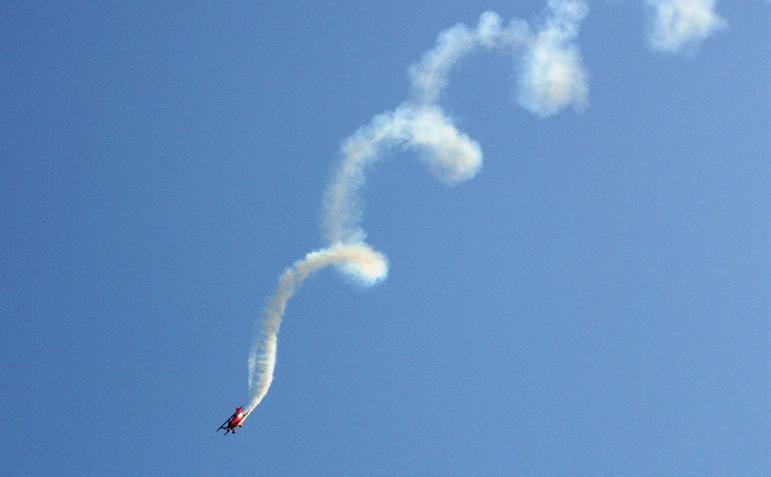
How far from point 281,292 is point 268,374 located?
526 cm

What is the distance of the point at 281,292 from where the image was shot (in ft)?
191

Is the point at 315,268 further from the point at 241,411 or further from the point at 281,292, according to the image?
the point at 241,411

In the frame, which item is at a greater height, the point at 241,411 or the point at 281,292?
the point at 281,292

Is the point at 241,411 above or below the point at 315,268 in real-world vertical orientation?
below

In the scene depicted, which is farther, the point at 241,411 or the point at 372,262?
the point at 241,411

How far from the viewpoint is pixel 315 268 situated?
189ft

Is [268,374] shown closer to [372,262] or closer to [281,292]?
[281,292]

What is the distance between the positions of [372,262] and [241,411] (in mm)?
13425

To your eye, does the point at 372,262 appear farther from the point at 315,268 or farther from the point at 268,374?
the point at 268,374

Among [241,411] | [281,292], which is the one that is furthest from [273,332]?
[241,411]

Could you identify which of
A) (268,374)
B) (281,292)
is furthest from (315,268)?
(268,374)

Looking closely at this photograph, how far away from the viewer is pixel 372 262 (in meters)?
56.5

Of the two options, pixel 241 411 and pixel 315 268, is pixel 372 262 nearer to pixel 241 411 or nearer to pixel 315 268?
pixel 315 268

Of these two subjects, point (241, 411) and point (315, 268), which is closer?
point (315, 268)
